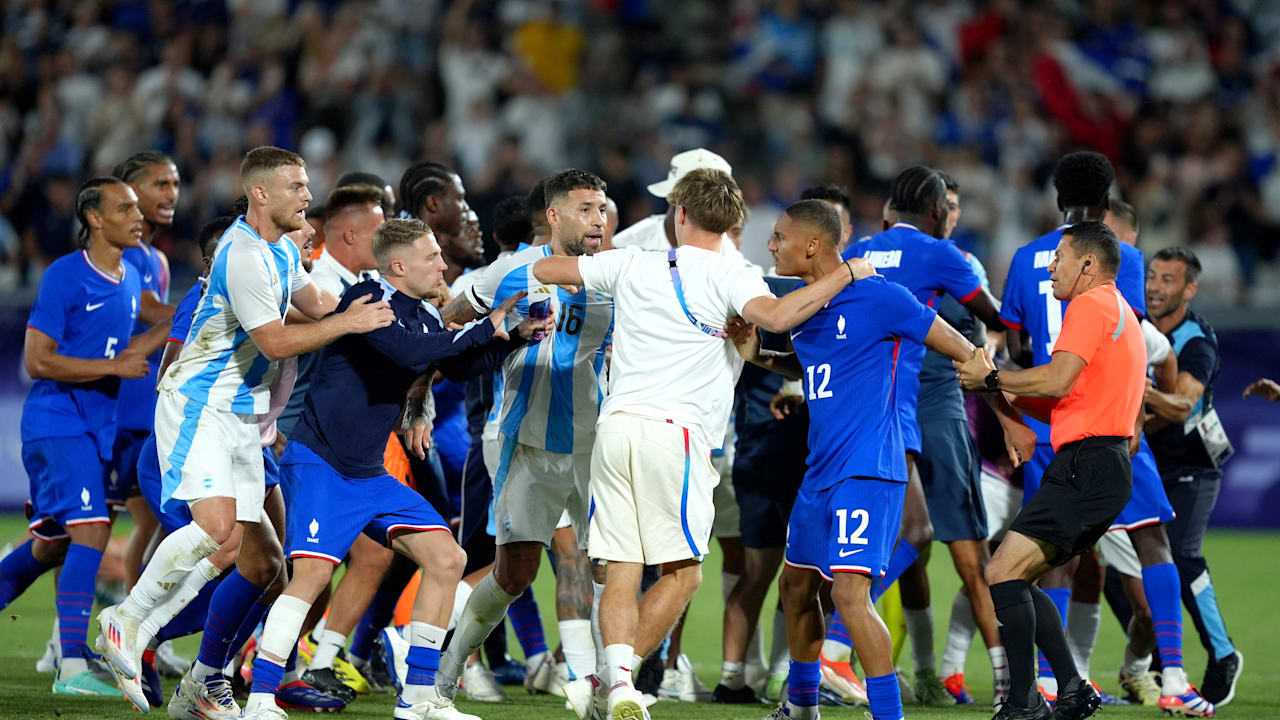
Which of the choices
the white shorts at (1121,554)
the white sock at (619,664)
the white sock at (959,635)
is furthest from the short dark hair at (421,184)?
the white shorts at (1121,554)

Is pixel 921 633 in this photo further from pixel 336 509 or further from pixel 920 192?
pixel 336 509

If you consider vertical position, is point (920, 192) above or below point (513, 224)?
above

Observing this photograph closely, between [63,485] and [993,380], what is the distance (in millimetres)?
5149

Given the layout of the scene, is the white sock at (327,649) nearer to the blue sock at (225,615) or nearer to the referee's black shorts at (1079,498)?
the blue sock at (225,615)

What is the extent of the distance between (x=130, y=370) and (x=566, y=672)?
2991 mm

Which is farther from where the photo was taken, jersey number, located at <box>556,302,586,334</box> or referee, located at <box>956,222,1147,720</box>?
jersey number, located at <box>556,302,586,334</box>

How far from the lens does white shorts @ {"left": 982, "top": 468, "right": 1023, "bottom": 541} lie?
8867 millimetres

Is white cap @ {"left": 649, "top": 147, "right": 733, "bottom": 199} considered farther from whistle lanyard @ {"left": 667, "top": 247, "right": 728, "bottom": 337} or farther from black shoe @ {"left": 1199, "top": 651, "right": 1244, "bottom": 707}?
black shoe @ {"left": 1199, "top": 651, "right": 1244, "bottom": 707}

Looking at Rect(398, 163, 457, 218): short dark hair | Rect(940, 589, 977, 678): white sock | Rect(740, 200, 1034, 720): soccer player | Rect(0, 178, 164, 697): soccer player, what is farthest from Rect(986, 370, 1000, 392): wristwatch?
Rect(0, 178, 164, 697): soccer player

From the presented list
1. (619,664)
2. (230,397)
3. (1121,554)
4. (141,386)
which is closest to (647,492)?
(619,664)

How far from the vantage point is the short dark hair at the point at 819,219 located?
6.64 metres

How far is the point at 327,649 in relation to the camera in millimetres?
7461

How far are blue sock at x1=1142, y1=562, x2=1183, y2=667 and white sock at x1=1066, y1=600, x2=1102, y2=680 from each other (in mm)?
724

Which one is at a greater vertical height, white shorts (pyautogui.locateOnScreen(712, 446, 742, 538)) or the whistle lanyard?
the whistle lanyard
